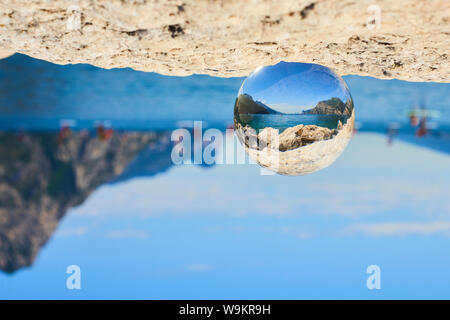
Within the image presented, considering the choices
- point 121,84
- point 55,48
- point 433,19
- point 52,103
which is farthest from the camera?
point 52,103

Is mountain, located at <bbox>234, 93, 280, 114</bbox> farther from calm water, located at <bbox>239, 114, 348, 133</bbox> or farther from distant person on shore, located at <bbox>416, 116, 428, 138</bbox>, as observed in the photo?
distant person on shore, located at <bbox>416, 116, 428, 138</bbox>

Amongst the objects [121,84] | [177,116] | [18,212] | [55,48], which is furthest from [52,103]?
[55,48]

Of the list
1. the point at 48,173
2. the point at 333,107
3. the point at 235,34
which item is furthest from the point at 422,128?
the point at 48,173

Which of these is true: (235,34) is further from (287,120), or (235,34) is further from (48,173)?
(48,173)

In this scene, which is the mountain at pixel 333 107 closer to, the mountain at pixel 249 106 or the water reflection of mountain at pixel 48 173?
the mountain at pixel 249 106

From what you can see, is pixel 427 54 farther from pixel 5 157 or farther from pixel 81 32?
pixel 5 157

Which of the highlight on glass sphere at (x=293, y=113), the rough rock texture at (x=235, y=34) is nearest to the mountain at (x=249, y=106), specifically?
the highlight on glass sphere at (x=293, y=113)
